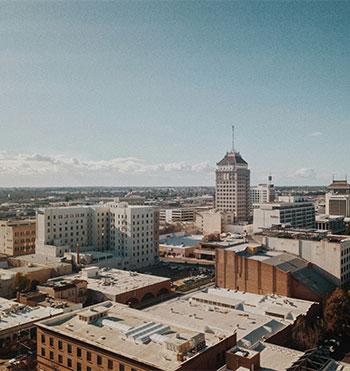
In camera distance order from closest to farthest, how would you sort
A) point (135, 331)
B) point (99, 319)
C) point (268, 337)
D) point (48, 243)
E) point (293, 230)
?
1. point (135, 331)
2. point (99, 319)
3. point (268, 337)
4. point (293, 230)
5. point (48, 243)

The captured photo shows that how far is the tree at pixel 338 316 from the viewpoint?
5215cm

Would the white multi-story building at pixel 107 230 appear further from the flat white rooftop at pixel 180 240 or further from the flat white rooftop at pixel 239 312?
the flat white rooftop at pixel 239 312

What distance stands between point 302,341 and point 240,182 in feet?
417

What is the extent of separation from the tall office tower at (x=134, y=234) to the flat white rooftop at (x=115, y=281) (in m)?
15.4

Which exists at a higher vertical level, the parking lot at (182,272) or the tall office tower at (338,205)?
the tall office tower at (338,205)

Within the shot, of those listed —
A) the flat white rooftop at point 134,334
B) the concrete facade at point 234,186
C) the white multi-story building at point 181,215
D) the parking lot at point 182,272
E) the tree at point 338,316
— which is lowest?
the parking lot at point 182,272

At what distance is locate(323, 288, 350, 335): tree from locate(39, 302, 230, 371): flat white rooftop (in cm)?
2190

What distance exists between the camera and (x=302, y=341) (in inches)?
1859

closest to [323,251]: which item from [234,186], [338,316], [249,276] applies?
[249,276]

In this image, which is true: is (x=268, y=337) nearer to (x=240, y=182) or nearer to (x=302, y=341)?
(x=302, y=341)

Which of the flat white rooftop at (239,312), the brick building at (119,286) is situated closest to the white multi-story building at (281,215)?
the brick building at (119,286)

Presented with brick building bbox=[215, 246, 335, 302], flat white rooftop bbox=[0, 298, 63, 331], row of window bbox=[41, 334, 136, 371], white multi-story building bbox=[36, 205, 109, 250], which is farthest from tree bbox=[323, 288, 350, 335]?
white multi-story building bbox=[36, 205, 109, 250]

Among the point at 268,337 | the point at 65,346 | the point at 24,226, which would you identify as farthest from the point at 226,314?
the point at 24,226

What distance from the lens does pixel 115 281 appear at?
70.6 meters
